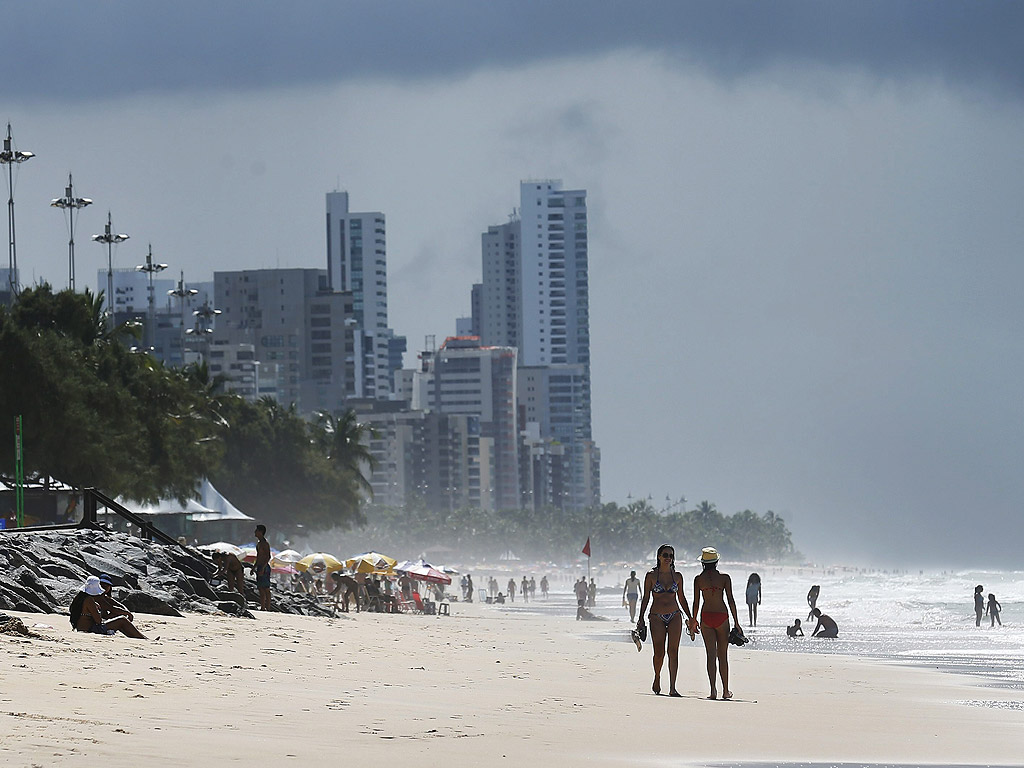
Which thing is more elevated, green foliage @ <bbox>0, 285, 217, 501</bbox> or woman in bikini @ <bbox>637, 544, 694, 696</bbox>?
green foliage @ <bbox>0, 285, 217, 501</bbox>

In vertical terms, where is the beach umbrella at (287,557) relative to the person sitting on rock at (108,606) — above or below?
below

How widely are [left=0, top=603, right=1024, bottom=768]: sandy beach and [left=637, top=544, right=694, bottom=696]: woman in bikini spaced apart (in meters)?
0.59

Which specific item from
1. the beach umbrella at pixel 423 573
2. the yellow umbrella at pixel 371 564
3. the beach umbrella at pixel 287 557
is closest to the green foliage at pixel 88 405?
the beach umbrella at pixel 287 557

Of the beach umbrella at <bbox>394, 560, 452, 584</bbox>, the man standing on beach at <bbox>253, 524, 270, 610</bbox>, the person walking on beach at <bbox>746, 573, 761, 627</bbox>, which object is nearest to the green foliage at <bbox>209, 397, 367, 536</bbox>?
the beach umbrella at <bbox>394, 560, 452, 584</bbox>

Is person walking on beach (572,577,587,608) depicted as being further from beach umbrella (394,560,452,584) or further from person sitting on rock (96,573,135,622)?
person sitting on rock (96,573,135,622)

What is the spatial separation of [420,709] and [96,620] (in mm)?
6104

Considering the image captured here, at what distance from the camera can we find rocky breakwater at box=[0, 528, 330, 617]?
72.6 feet

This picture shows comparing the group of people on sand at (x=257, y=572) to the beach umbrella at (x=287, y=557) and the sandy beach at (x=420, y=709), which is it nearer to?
the sandy beach at (x=420, y=709)

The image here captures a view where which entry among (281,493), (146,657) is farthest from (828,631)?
(281,493)

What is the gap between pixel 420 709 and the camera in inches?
559

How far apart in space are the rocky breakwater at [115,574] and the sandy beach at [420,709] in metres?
1.19

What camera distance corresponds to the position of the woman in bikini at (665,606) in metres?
16.1

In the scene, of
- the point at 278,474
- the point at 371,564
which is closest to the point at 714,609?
the point at 371,564

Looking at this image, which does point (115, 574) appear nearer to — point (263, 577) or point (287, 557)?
point (263, 577)
